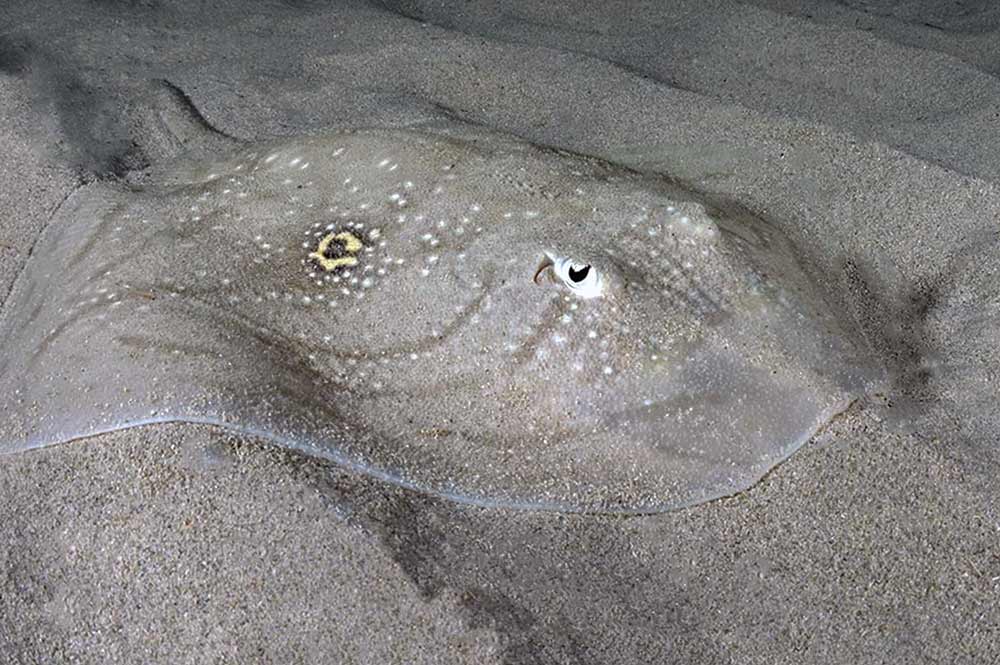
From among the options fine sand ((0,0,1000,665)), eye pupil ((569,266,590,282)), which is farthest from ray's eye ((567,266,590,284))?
fine sand ((0,0,1000,665))

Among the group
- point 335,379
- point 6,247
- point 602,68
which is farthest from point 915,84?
point 6,247

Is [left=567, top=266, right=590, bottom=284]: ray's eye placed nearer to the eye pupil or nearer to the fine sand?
the eye pupil

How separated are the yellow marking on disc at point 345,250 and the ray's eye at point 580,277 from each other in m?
0.79

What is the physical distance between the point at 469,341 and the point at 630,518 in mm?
783

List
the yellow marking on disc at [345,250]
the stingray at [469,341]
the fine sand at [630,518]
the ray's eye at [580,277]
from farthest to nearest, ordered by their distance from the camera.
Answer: the yellow marking on disc at [345,250], the ray's eye at [580,277], the stingray at [469,341], the fine sand at [630,518]

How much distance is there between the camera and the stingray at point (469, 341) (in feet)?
9.43

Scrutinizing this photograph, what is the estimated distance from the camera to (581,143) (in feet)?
15.5

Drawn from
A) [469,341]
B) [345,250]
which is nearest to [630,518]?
[469,341]

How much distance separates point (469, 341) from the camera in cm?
306

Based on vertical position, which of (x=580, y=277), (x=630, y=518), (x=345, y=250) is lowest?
(x=630, y=518)

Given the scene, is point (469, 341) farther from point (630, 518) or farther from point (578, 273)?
point (630, 518)

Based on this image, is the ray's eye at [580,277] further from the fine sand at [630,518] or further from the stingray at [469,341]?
the fine sand at [630,518]

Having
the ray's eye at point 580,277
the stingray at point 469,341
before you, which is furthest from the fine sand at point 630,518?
the ray's eye at point 580,277

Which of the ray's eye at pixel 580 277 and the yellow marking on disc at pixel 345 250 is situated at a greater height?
the ray's eye at pixel 580 277
